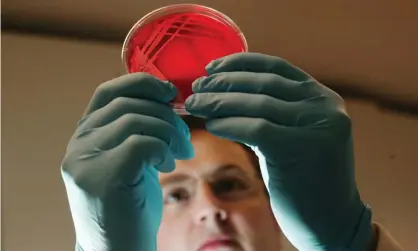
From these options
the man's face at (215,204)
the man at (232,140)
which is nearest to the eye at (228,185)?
the man's face at (215,204)

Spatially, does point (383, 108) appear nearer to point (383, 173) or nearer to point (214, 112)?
point (383, 173)

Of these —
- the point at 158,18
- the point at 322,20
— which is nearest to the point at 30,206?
the point at 158,18

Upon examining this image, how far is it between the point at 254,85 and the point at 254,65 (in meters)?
0.03

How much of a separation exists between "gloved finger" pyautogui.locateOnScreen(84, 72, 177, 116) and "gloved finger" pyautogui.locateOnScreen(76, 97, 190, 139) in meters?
0.01

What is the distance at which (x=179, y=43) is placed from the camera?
39.2 inches

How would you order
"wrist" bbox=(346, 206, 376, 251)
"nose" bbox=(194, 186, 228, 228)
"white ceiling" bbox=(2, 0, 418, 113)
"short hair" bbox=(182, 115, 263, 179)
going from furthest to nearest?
1. "white ceiling" bbox=(2, 0, 418, 113)
2. "short hair" bbox=(182, 115, 263, 179)
3. "nose" bbox=(194, 186, 228, 228)
4. "wrist" bbox=(346, 206, 376, 251)

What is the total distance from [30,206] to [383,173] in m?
0.95

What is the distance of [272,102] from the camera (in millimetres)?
970

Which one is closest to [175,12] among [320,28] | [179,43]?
[179,43]

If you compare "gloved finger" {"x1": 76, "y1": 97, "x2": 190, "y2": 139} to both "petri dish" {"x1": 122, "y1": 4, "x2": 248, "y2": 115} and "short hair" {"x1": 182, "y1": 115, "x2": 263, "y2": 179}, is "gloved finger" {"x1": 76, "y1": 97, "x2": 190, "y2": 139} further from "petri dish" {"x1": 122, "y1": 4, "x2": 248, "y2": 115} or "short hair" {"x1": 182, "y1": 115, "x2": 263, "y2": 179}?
"short hair" {"x1": 182, "y1": 115, "x2": 263, "y2": 179}

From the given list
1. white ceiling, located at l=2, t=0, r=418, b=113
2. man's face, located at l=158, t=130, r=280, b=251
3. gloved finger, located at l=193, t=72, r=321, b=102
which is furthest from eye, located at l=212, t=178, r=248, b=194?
white ceiling, located at l=2, t=0, r=418, b=113

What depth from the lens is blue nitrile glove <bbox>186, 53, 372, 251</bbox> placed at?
96cm

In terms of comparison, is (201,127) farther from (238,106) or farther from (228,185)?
(238,106)

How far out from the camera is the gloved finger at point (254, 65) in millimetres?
979
